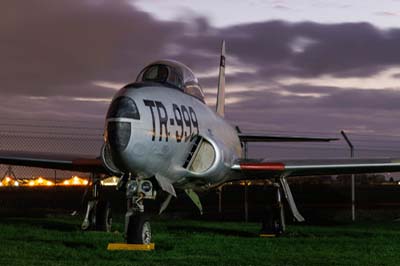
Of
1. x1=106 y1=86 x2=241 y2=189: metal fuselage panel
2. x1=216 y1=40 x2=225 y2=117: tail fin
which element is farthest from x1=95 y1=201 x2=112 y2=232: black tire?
x1=216 y1=40 x2=225 y2=117: tail fin

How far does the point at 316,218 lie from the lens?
26766mm

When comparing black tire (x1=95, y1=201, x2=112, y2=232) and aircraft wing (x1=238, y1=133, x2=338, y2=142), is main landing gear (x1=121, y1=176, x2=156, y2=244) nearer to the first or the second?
black tire (x1=95, y1=201, x2=112, y2=232)

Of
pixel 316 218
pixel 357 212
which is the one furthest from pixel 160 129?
pixel 357 212

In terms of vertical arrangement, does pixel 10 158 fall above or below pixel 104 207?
above

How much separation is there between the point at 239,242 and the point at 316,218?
11304mm

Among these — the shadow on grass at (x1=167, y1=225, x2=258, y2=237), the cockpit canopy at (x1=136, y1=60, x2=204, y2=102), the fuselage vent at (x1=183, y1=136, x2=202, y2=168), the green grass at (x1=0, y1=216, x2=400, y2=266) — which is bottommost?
the green grass at (x1=0, y1=216, x2=400, y2=266)

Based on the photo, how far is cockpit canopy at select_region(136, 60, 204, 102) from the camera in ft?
53.7

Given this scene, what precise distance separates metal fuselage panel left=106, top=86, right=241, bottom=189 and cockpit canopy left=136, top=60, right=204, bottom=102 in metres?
0.32

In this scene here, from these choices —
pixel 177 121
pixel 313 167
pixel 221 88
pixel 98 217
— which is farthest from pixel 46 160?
pixel 221 88

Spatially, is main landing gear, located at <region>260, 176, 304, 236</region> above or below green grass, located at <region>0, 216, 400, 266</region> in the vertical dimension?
above

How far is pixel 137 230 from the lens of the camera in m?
13.5

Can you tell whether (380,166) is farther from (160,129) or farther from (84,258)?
(84,258)

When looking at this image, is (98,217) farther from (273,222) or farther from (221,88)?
(221,88)

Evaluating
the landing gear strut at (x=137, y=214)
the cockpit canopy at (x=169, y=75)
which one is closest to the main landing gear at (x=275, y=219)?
the cockpit canopy at (x=169, y=75)
